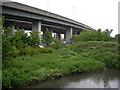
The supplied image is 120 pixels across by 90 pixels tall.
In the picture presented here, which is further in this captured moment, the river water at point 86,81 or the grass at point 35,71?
the river water at point 86,81

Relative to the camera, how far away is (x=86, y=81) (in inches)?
429

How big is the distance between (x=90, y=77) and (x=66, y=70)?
206 centimetres

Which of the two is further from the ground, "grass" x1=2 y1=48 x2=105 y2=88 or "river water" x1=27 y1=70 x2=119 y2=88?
"grass" x1=2 y1=48 x2=105 y2=88

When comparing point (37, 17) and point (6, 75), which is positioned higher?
point (37, 17)

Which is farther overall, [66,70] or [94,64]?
[94,64]

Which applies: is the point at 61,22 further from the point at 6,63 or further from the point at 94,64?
the point at 6,63

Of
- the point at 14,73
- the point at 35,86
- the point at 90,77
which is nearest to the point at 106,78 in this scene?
the point at 90,77

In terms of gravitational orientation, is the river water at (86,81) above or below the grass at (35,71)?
below

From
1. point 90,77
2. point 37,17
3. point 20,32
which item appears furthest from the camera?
point 37,17

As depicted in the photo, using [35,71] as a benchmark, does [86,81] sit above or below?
below

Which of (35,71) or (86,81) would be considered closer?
(35,71)

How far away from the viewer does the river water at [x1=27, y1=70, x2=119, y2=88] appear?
384 inches

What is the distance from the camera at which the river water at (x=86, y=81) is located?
977 cm

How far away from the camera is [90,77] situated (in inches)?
468
